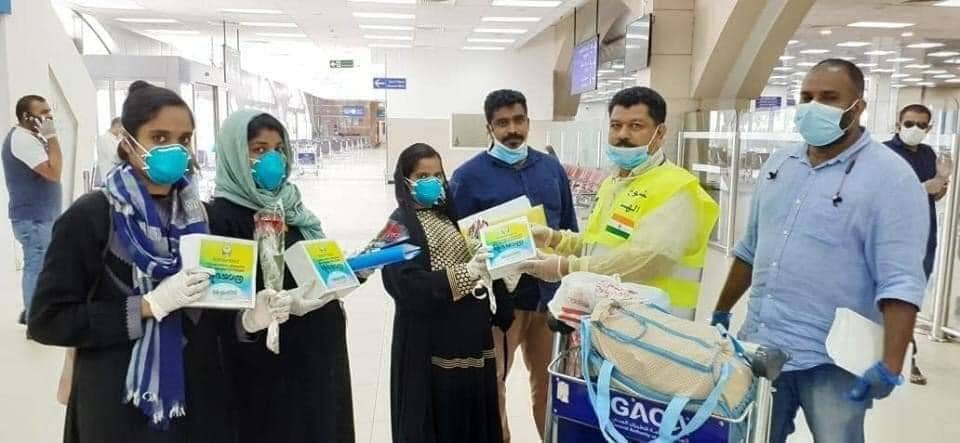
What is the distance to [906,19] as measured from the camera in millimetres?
11219

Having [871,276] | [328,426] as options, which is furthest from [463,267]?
[871,276]

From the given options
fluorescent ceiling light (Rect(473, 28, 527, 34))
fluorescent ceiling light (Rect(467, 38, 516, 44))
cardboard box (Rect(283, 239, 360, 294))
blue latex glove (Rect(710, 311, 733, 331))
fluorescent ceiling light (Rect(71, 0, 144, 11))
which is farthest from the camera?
fluorescent ceiling light (Rect(467, 38, 516, 44))

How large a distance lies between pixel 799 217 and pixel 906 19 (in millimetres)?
11645

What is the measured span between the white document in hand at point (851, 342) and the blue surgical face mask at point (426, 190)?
1.16m

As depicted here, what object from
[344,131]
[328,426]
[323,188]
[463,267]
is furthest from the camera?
[344,131]

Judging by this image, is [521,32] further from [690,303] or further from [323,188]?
[690,303]

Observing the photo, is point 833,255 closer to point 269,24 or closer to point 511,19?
point 511,19

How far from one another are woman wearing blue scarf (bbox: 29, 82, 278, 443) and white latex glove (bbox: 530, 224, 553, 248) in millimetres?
1088

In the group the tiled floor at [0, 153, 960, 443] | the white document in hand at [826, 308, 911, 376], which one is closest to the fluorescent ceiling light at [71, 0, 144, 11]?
the tiled floor at [0, 153, 960, 443]

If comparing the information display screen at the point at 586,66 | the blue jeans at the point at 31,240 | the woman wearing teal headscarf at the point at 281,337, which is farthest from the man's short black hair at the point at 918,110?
the information display screen at the point at 586,66

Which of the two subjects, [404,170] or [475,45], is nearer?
[404,170]

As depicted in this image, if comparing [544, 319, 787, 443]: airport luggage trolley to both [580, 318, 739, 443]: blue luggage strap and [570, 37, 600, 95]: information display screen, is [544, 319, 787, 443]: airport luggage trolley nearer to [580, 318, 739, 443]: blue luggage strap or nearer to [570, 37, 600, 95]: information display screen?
[580, 318, 739, 443]: blue luggage strap

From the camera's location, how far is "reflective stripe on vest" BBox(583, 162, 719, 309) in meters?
1.96

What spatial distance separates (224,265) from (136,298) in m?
0.19
